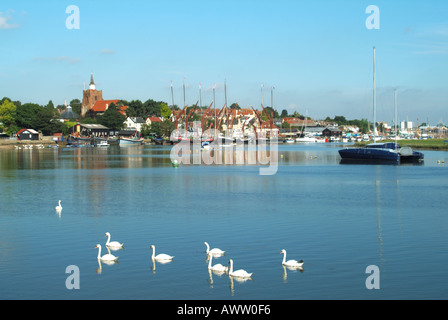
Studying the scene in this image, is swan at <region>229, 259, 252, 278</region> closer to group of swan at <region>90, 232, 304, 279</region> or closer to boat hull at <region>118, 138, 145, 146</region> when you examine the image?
group of swan at <region>90, 232, 304, 279</region>

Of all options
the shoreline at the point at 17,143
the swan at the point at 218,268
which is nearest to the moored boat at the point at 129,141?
the shoreline at the point at 17,143

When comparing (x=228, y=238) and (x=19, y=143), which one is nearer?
(x=228, y=238)

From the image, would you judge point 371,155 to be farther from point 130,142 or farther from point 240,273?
point 130,142

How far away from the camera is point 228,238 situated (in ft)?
82.5

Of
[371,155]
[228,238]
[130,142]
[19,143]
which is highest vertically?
[19,143]

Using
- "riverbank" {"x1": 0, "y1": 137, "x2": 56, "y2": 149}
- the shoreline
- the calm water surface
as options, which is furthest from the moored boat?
the calm water surface

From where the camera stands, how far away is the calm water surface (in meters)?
17.7

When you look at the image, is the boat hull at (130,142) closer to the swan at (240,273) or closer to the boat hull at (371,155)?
the boat hull at (371,155)

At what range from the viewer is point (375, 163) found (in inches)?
3226

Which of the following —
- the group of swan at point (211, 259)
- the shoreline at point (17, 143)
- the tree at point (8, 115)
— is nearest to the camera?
the group of swan at point (211, 259)

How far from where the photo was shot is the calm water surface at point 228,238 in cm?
1770

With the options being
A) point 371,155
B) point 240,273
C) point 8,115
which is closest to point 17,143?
point 8,115
